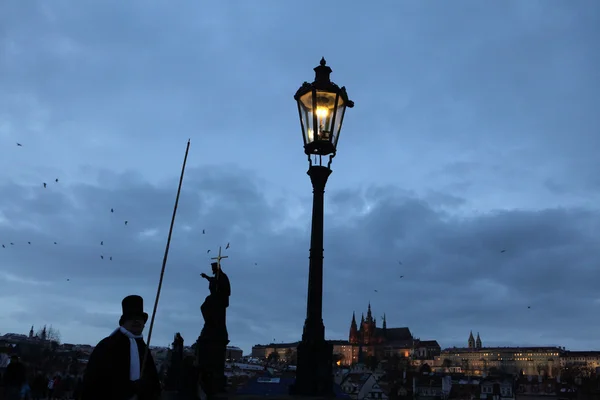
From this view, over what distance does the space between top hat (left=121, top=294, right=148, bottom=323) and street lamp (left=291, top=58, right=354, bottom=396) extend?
259 centimetres

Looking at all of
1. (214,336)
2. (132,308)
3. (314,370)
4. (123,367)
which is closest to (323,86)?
(314,370)

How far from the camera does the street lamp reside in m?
6.45

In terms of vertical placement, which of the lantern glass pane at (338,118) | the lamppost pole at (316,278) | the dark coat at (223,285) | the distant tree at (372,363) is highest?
the distant tree at (372,363)

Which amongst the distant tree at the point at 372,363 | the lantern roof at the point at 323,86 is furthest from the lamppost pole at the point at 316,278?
the distant tree at the point at 372,363

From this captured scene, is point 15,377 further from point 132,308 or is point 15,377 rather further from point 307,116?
point 132,308

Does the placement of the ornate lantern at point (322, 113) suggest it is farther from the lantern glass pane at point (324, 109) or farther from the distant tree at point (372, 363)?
the distant tree at point (372, 363)

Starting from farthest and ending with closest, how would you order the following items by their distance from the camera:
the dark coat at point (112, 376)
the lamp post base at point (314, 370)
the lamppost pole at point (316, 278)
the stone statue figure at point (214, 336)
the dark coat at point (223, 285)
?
the stone statue figure at point (214, 336)
the dark coat at point (223, 285)
the lamppost pole at point (316, 278)
the lamp post base at point (314, 370)
the dark coat at point (112, 376)

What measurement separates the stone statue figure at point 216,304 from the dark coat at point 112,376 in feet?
35.5

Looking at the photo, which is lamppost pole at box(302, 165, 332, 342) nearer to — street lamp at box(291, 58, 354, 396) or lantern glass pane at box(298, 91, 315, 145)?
street lamp at box(291, 58, 354, 396)

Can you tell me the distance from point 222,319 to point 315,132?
1043 cm

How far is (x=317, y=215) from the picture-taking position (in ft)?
23.3

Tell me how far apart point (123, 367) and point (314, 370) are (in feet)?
9.31

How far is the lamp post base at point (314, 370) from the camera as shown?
6.36 meters

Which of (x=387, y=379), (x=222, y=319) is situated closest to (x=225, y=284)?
(x=222, y=319)
